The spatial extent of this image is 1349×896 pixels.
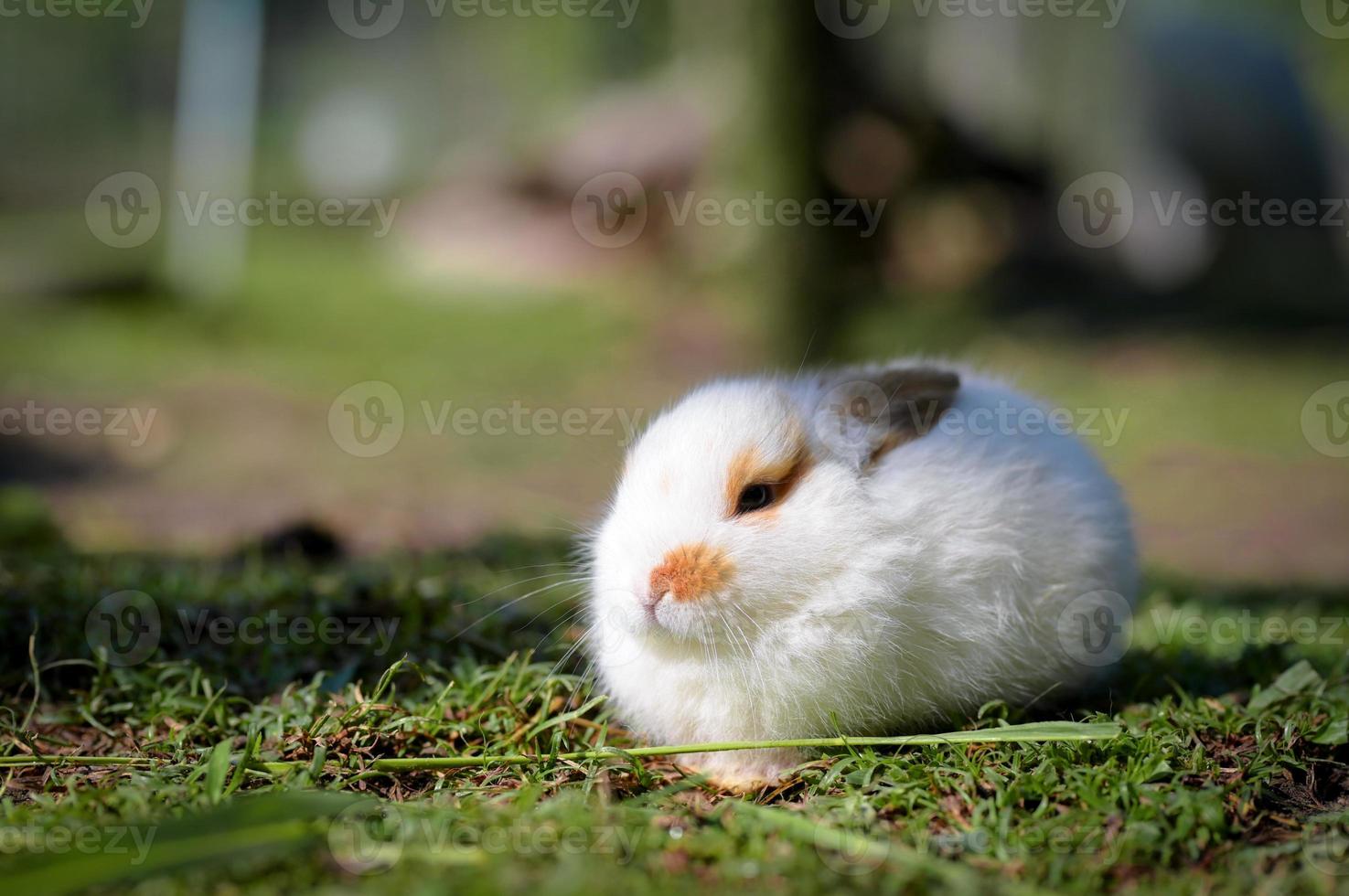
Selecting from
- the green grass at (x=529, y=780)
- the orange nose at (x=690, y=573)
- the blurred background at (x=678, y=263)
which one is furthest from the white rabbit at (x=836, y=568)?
the blurred background at (x=678, y=263)

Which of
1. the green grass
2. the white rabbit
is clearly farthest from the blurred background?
the white rabbit

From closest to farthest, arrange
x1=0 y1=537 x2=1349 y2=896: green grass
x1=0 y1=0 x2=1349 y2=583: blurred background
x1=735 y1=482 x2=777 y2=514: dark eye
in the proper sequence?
1. x1=0 y1=537 x2=1349 y2=896: green grass
2. x1=735 y1=482 x2=777 y2=514: dark eye
3. x1=0 y1=0 x2=1349 y2=583: blurred background

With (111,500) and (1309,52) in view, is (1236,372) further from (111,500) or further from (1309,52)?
(111,500)

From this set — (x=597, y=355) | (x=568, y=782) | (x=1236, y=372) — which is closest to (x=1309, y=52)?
(x=1236, y=372)

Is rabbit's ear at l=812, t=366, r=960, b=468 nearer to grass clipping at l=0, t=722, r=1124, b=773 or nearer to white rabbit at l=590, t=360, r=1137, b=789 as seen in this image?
white rabbit at l=590, t=360, r=1137, b=789

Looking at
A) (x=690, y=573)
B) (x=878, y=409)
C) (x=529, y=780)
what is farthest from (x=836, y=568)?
(x=529, y=780)

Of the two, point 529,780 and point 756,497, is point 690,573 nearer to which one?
point 756,497
